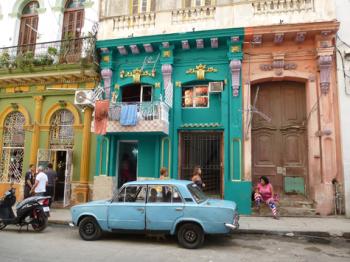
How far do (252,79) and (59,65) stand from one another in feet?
25.6

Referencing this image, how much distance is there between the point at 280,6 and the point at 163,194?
8121mm

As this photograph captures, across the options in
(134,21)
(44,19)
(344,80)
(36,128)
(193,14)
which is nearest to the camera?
(344,80)

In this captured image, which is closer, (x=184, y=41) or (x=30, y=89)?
(x=184, y=41)

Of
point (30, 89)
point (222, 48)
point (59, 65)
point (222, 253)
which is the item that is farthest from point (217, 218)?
point (30, 89)

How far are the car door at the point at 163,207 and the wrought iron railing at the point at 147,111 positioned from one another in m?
4.12

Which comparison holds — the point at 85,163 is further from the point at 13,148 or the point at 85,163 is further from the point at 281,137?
the point at 281,137

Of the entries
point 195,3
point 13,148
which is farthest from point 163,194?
point 13,148

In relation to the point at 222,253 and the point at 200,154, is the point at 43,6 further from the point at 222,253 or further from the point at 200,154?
the point at 222,253

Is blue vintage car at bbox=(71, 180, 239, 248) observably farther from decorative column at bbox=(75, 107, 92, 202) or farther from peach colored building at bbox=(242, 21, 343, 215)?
decorative column at bbox=(75, 107, 92, 202)

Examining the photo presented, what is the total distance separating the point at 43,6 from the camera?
14.6 m

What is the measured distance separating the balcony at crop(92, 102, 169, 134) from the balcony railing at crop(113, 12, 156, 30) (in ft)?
11.0

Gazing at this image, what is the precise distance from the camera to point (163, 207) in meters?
6.96

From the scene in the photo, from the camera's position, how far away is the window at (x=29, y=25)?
48.1 ft

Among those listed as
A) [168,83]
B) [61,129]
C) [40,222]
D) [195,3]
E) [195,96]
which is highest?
[195,3]
